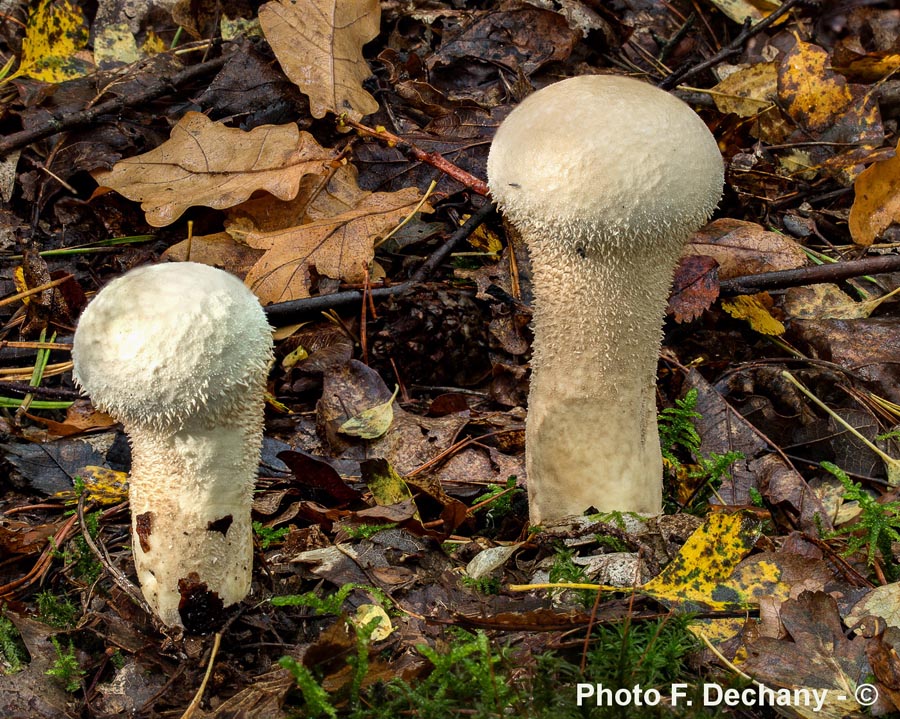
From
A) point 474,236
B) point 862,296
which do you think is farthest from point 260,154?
point 862,296

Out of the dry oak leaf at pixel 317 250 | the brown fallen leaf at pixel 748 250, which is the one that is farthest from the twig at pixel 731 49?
the dry oak leaf at pixel 317 250

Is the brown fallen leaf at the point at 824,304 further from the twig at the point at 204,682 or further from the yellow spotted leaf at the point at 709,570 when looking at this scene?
the twig at the point at 204,682

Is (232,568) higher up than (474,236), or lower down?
lower down

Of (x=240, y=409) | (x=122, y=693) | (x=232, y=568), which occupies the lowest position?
(x=122, y=693)

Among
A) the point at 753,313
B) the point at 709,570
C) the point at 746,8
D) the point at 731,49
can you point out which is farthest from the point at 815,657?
the point at 746,8

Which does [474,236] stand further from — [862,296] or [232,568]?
[232,568]
